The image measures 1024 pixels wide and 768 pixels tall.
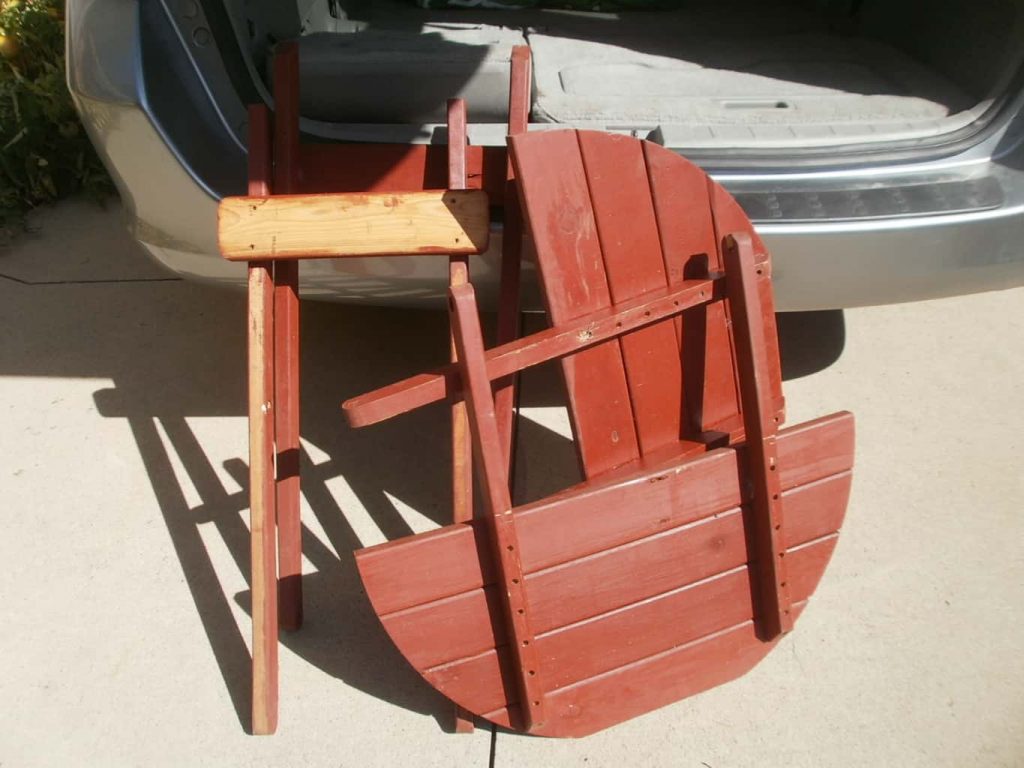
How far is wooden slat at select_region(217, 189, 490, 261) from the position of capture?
1.73 m

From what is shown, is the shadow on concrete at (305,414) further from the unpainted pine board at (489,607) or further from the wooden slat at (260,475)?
the unpainted pine board at (489,607)

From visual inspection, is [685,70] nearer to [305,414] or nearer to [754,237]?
[754,237]

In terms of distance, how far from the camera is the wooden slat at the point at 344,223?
173 cm

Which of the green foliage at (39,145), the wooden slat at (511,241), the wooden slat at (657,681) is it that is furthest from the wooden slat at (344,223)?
the green foliage at (39,145)

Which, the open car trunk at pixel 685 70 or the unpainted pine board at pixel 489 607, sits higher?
the open car trunk at pixel 685 70

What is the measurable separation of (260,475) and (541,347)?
633 millimetres

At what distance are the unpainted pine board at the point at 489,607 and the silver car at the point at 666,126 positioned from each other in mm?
518

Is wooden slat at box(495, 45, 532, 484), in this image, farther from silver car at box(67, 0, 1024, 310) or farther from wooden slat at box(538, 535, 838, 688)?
wooden slat at box(538, 535, 838, 688)

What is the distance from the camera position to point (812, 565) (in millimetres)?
1921

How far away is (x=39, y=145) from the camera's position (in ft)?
12.8

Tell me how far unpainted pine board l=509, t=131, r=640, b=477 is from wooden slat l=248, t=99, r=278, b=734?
1.78ft

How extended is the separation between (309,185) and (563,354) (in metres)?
0.75

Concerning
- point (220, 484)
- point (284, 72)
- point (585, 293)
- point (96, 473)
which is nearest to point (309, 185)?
point (284, 72)

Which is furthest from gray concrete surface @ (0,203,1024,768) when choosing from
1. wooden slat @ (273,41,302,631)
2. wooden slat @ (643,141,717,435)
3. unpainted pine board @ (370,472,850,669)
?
wooden slat @ (643,141,717,435)
